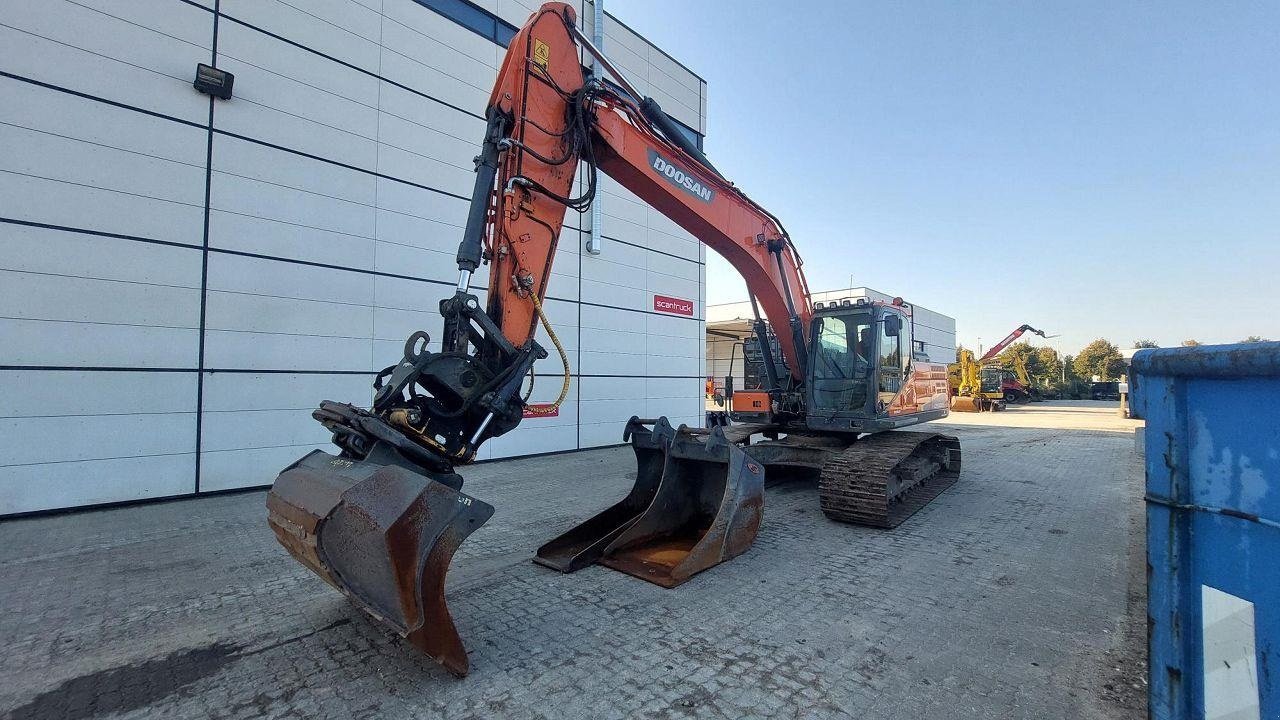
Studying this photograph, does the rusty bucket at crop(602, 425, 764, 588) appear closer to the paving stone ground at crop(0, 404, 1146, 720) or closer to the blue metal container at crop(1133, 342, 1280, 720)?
the paving stone ground at crop(0, 404, 1146, 720)

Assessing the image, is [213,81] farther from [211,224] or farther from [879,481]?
[879,481]

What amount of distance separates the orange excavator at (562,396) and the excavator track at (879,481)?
2 cm

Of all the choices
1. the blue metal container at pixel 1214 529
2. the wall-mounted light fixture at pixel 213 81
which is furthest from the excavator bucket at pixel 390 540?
the wall-mounted light fixture at pixel 213 81

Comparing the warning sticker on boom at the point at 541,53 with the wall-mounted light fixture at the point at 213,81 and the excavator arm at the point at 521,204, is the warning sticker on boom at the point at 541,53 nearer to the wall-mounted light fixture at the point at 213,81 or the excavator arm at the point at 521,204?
the excavator arm at the point at 521,204

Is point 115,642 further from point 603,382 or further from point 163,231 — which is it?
point 603,382

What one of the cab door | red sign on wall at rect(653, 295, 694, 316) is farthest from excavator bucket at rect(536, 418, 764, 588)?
red sign on wall at rect(653, 295, 694, 316)

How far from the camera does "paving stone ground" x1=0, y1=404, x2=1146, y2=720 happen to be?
8.20 feet

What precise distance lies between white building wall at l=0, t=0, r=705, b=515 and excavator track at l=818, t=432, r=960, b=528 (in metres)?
5.82

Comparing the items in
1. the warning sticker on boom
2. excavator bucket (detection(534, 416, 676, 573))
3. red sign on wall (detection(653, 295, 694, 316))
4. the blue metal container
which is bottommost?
excavator bucket (detection(534, 416, 676, 573))

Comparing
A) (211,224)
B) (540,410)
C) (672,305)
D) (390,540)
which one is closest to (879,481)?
(540,410)

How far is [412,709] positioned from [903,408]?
6.31 metres

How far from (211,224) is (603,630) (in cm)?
717

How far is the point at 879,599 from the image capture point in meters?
3.61

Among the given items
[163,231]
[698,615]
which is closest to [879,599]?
[698,615]
